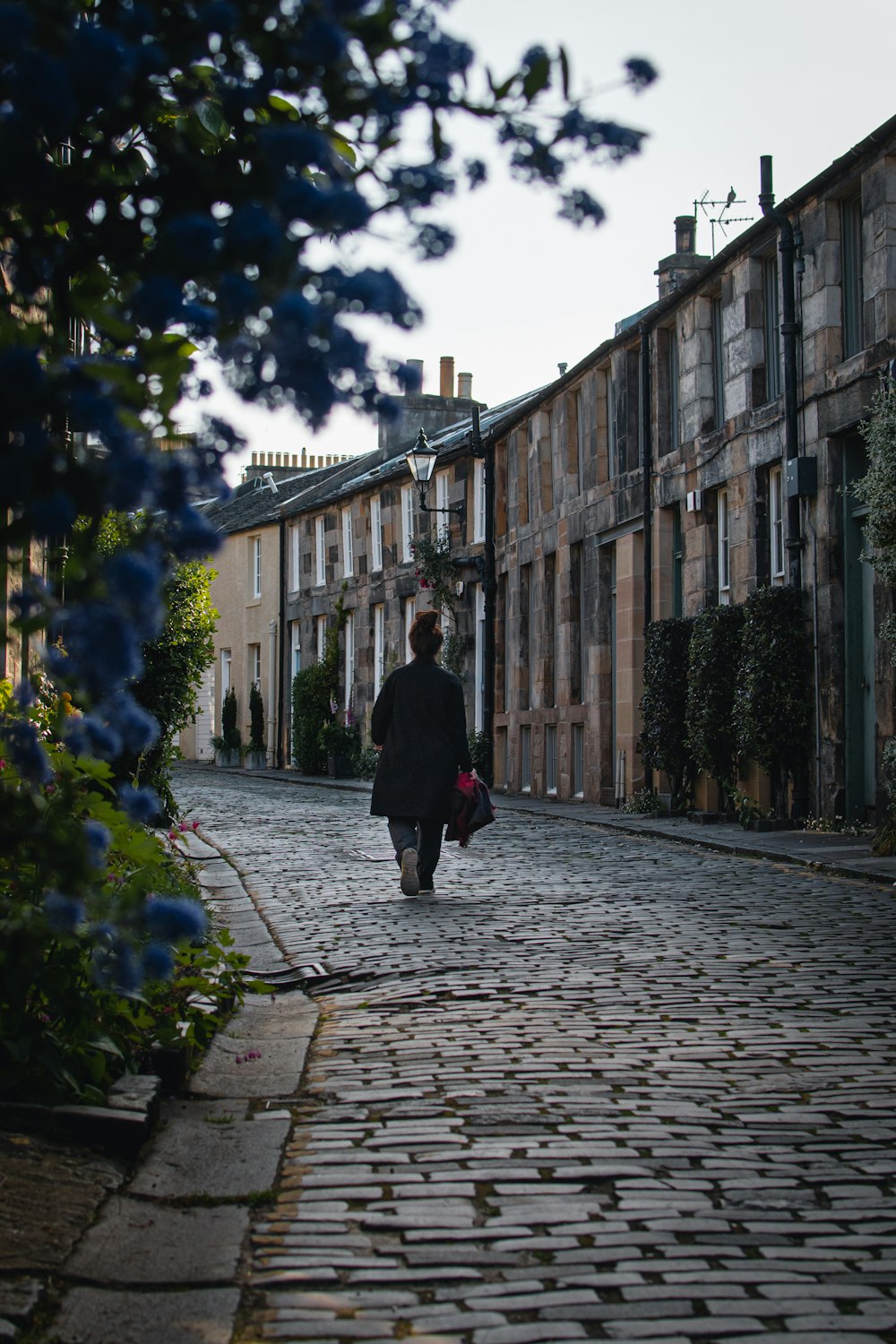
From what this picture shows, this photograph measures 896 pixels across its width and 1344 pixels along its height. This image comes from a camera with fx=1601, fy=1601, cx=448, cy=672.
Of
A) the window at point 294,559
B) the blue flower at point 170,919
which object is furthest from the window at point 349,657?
the blue flower at point 170,919

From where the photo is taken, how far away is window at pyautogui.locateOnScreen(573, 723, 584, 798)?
25.5 meters

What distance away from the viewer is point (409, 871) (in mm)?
10562

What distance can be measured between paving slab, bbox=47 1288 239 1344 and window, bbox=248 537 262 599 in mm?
41736

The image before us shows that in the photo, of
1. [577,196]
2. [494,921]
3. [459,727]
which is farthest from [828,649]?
[577,196]

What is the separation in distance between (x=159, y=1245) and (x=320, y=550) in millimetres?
37489

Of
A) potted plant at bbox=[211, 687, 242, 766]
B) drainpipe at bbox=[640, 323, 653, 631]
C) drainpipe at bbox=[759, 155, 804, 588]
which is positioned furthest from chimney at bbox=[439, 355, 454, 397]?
drainpipe at bbox=[759, 155, 804, 588]

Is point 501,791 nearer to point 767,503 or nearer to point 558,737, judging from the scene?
point 558,737

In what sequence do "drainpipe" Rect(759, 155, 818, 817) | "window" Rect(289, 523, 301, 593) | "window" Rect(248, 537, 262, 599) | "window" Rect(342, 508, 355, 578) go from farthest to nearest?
"window" Rect(248, 537, 262, 599) → "window" Rect(289, 523, 301, 593) → "window" Rect(342, 508, 355, 578) → "drainpipe" Rect(759, 155, 818, 817)

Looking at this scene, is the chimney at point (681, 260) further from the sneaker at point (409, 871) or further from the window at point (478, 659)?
the sneaker at point (409, 871)

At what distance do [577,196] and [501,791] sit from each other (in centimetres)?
2585

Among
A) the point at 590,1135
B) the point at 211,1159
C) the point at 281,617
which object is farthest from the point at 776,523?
the point at 281,617

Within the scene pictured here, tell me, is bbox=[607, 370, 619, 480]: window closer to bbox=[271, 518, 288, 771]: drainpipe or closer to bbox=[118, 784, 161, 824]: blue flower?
bbox=[271, 518, 288, 771]: drainpipe

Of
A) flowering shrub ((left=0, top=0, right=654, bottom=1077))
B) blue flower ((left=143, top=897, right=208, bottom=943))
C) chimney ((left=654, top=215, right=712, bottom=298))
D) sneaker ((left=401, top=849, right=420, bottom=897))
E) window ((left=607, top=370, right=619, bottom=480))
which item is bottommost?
sneaker ((left=401, top=849, right=420, bottom=897))

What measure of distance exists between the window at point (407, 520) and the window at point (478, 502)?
3526 millimetres
